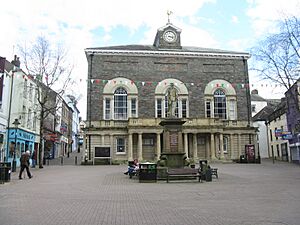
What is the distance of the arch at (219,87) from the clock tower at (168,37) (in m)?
6.73

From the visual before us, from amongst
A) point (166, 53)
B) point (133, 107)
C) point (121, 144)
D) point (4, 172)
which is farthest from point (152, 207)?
point (166, 53)

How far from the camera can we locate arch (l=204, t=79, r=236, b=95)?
39.6m

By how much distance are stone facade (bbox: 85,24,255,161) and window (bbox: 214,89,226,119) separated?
152 mm

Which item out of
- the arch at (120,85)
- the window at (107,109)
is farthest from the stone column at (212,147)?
the window at (107,109)

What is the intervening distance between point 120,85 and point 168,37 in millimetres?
9600

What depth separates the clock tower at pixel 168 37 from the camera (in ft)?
134

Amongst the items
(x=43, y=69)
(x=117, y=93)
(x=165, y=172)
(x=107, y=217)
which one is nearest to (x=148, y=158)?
(x=117, y=93)

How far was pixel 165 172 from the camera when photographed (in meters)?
16.6

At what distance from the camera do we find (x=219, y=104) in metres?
39.8

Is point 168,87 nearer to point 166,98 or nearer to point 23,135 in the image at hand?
point 166,98

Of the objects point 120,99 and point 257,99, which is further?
point 257,99

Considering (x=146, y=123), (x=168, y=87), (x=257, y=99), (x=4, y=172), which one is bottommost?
(x=4, y=172)

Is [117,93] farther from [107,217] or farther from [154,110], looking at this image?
[107,217]

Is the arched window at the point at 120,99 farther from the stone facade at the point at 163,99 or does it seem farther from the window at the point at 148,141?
the window at the point at 148,141
